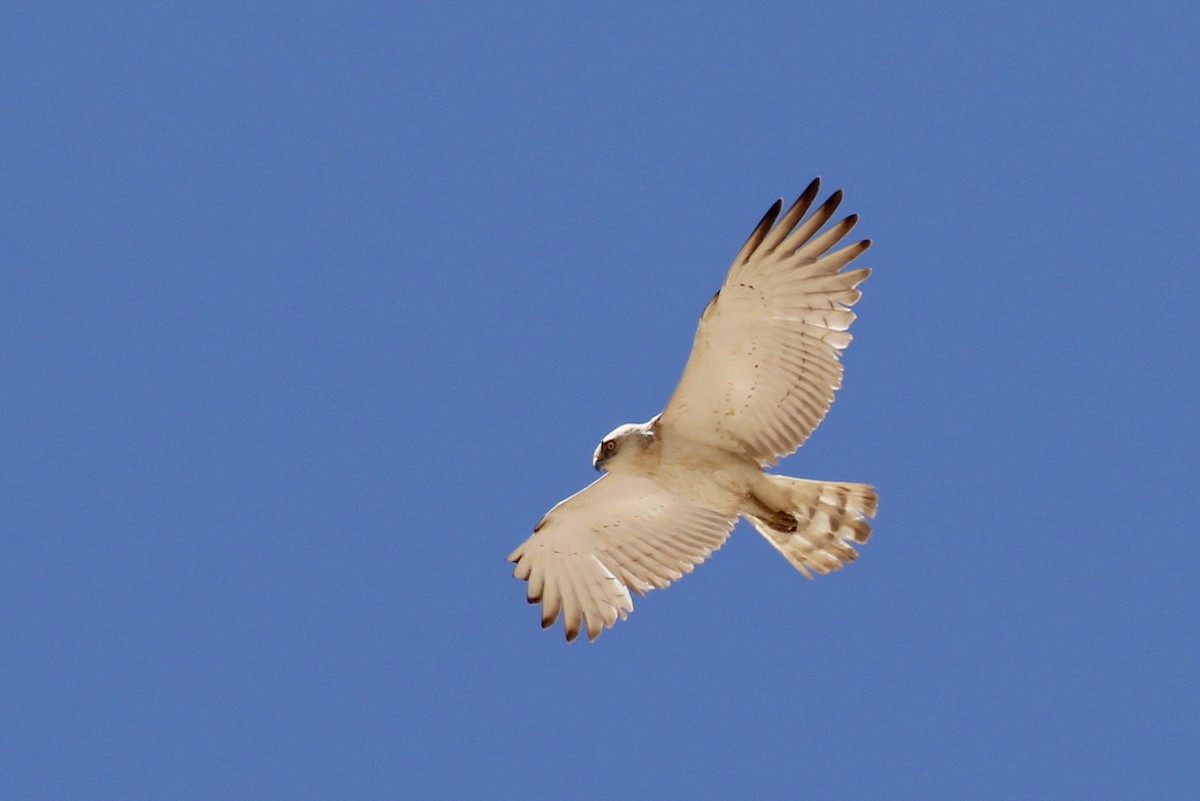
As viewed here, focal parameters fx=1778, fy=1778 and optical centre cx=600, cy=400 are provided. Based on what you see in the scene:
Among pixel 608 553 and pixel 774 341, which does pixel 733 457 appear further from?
pixel 608 553

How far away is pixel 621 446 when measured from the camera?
12.5 m

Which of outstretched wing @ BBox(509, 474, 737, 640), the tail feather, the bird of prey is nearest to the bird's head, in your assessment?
the bird of prey

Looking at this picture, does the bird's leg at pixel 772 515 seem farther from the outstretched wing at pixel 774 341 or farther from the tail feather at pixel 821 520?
the outstretched wing at pixel 774 341

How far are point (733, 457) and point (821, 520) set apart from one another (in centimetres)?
76

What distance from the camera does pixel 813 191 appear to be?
11734mm

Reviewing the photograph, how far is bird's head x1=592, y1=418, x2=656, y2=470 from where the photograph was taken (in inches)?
492

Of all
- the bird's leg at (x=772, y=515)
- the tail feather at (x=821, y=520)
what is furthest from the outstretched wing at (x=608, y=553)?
the tail feather at (x=821, y=520)

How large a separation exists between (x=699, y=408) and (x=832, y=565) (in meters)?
1.47

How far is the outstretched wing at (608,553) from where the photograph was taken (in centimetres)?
1308

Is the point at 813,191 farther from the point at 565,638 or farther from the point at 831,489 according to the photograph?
the point at 565,638

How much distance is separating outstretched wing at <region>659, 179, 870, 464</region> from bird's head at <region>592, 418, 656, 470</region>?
0.60 ft

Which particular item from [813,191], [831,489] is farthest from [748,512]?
[813,191]

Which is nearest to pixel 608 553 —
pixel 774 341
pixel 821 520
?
pixel 821 520

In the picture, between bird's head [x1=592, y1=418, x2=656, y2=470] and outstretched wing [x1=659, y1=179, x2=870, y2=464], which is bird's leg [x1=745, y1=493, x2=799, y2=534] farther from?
bird's head [x1=592, y1=418, x2=656, y2=470]
